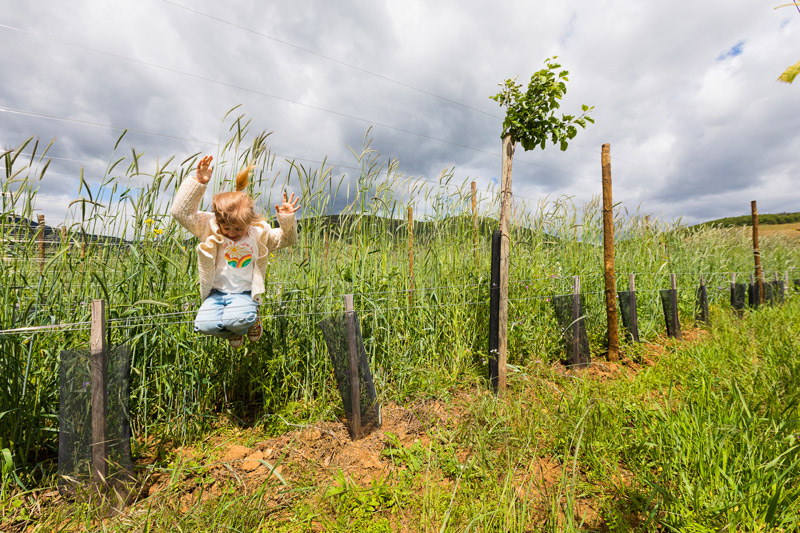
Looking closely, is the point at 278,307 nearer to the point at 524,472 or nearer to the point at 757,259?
the point at 524,472

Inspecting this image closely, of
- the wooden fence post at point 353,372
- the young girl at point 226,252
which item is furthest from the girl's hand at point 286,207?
the wooden fence post at point 353,372

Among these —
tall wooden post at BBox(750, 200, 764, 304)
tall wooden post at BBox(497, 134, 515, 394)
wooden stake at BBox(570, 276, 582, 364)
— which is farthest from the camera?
tall wooden post at BBox(750, 200, 764, 304)

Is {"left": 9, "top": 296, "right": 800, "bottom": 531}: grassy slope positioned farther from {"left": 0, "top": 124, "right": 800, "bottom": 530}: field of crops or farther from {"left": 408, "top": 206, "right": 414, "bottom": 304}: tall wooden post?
{"left": 408, "top": 206, "right": 414, "bottom": 304}: tall wooden post

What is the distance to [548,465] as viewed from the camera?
1948 mm

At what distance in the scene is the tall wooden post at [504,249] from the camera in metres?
2.82

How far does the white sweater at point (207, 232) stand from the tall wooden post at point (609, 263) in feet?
11.7

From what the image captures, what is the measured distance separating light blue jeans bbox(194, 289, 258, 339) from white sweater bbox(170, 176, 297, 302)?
0.25ft

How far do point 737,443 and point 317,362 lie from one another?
260 centimetres

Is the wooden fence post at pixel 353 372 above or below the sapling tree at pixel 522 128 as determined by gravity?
below

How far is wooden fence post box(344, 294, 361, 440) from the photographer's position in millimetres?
2343

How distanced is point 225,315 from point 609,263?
4.01m

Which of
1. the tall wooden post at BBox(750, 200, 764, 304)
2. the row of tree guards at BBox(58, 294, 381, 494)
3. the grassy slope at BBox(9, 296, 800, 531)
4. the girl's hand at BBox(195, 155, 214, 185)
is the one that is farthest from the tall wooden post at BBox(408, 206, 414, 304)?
the tall wooden post at BBox(750, 200, 764, 304)

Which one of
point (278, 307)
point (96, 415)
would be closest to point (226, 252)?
point (278, 307)

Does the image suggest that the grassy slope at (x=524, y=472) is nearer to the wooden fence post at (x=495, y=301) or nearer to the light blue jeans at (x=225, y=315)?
the wooden fence post at (x=495, y=301)
